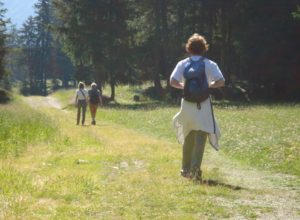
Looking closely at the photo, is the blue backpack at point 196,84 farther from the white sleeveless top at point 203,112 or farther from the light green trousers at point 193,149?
the light green trousers at point 193,149

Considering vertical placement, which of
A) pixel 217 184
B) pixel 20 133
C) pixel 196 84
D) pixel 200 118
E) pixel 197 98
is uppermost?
pixel 196 84

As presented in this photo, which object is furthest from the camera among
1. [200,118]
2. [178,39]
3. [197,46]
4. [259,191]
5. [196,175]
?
[178,39]

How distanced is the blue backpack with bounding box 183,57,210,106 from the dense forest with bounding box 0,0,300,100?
3387 centimetres

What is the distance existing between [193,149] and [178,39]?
136ft

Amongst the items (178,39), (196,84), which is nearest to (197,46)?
(196,84)

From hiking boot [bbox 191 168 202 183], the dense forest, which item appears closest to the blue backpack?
hiking boot [bbox 191 168 202 183]

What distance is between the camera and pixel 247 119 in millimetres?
21141

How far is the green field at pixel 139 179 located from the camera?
6.10 metres

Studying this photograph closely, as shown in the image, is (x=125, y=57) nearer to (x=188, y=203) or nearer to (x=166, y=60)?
(x=166, y=60)

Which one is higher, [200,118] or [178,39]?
[178,39]

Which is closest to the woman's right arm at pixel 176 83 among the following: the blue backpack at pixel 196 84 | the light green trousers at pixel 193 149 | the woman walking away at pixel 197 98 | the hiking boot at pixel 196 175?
the woman walking away at pixel 197 98

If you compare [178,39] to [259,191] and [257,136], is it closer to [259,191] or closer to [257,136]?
[257,136]

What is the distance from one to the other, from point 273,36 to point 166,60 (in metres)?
14.7

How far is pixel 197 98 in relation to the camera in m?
8.21
